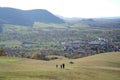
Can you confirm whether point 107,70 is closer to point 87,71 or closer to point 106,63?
point 87,71

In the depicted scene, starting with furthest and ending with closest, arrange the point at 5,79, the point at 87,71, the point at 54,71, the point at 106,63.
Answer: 1. the point at 106,63
2. the point at 87,71
3. the point at 54,71
4. the point at 5,79

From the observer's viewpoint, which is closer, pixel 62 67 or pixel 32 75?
pixel 32 75

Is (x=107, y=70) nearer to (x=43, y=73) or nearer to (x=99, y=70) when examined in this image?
(x=99, y=70)

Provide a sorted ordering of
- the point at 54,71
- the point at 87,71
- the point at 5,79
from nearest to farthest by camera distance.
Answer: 1. the point at 5,79
2. the point at 54,71
3. the point at 87,71

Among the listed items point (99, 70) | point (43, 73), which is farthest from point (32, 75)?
point (99, 70)

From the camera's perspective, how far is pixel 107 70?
58562 mm

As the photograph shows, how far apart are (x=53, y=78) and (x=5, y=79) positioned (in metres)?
7.63

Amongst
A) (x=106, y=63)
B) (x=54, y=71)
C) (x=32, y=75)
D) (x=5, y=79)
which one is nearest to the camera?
(x=5, y=79)

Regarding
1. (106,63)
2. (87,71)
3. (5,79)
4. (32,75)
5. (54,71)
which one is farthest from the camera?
(106,63)

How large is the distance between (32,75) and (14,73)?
3.15 m

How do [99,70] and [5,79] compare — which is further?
[99,70]

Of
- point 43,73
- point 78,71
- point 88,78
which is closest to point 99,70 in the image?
point 78,71

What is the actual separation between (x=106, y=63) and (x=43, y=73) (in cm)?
2660

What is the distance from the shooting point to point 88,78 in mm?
49250
